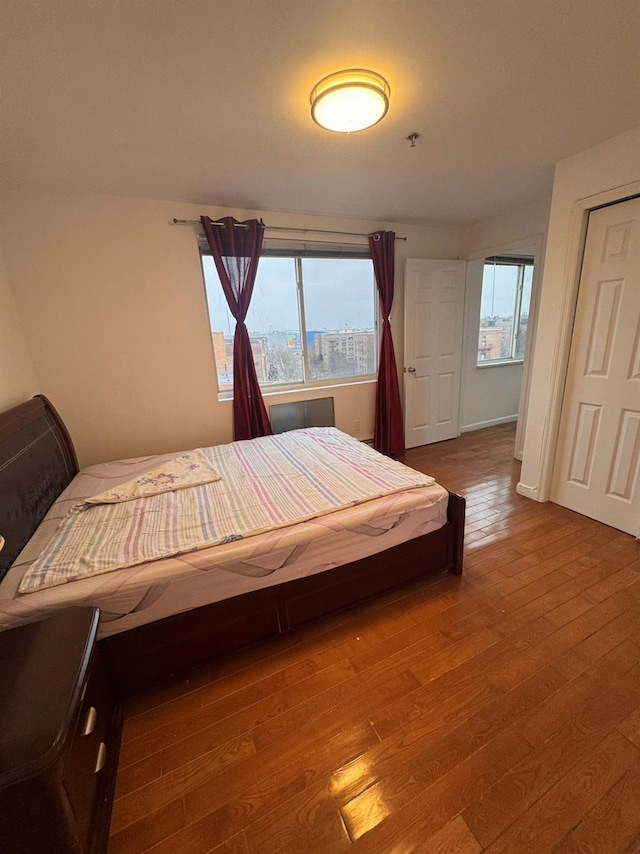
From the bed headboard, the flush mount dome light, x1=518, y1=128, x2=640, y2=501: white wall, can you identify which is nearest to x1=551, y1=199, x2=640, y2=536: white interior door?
x1=518, y1=128, x2=640, y2=501: white wall

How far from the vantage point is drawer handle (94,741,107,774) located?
1001 mm

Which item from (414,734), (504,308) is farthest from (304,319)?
(414,734)

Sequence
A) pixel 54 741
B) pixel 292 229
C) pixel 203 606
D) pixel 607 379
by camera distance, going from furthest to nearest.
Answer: pixel 292 229
pixel 607 379
pixel 203 606
pixel 54 741

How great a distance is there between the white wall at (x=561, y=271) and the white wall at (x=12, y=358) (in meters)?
3.53

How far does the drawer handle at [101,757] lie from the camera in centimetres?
100

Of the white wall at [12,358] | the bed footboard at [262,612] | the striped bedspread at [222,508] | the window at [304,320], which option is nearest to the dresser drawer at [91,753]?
the bed footboard at [262,612]

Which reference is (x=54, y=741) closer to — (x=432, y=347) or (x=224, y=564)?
(x=224, y=564)

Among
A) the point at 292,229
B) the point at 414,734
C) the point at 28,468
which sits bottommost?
the point at 414,734

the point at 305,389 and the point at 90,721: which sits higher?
the point at 305,389

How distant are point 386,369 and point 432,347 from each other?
2.12ft

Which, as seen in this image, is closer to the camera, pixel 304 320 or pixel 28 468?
pixel 28 468

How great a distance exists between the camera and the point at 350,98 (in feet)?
4.57

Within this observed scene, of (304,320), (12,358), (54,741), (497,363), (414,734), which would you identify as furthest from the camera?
(497,363)

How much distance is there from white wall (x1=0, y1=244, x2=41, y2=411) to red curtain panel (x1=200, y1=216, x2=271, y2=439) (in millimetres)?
1411
